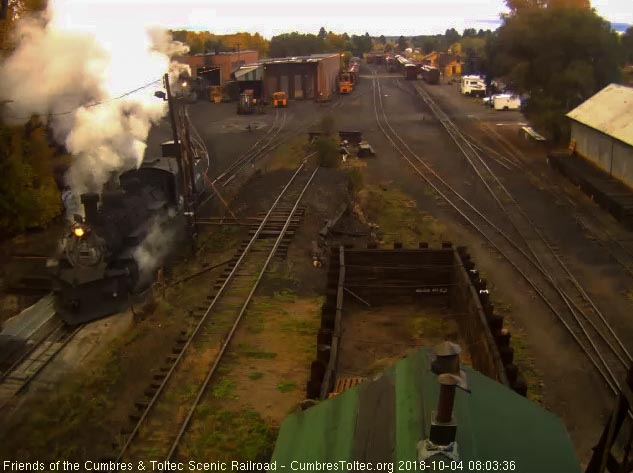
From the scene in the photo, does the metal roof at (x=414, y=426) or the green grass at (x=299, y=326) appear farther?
the green grass at (x=299, y=326)

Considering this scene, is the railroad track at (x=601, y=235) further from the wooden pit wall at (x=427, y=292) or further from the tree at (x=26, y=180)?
the tree at (x=26, y=180)

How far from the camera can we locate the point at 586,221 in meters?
19.4

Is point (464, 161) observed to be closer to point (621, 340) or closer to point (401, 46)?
point (621, 340)

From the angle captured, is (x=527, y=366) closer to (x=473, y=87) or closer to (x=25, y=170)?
(x=25, y=170)

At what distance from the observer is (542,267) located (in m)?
15.8

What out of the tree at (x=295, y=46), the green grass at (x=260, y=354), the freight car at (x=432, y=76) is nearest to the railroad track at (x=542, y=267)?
the green grass at (x=260, y=354)

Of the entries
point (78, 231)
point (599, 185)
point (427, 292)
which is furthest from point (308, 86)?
point (427, 292)

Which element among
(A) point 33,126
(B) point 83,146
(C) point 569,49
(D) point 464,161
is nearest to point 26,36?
(A) point 33,126

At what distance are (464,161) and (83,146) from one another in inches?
683

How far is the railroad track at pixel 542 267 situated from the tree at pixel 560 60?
17.9 feet

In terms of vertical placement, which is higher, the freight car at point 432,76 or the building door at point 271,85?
the freight car at point 432,76

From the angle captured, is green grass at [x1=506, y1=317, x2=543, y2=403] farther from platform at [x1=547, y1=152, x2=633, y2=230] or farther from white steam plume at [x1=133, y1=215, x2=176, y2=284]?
white steam plume at [x1=133, y1=215, x2=176, y2=284]

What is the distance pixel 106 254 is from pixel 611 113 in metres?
20.3

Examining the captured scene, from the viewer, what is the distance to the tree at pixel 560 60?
2944 cm
